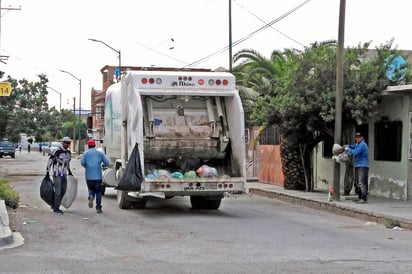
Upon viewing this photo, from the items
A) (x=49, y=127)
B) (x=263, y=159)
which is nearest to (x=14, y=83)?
(x=49, y=127)

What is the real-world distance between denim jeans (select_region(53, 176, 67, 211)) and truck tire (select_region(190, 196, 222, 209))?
122 inches

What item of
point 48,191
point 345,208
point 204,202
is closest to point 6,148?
point 204,202

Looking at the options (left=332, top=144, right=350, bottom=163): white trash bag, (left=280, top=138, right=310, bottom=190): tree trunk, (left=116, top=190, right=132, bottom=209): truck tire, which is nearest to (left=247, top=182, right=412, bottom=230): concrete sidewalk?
(left=280, top=138, right=310, bottom=190): tree trunk

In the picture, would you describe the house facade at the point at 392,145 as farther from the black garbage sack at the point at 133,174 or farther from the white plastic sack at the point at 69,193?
the white plastic sack at the point at 69,193

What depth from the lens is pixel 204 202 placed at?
603 inches

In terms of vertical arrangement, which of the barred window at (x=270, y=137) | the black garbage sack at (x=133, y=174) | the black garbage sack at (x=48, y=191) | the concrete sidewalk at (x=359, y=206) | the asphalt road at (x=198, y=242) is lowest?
the asphalt road at (x=198, y=242)

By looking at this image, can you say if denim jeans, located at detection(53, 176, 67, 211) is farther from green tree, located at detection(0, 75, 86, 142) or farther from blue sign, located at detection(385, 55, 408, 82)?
green tree, located at detection(0, 75, 86, 142)

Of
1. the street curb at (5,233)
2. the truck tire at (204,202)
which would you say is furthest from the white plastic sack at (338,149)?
the street curb at (5,233)

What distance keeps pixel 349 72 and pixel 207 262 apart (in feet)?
32.3

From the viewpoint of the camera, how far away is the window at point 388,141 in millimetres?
16906

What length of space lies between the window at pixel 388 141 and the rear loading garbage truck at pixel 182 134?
5.15 m

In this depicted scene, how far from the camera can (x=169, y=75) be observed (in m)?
13.9

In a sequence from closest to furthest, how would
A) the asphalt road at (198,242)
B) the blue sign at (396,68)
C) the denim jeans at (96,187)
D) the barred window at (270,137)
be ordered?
the asphalt road at (198,242) → the denim jeans at (96,187) → the blue sign at (396,68) → the barred window at (270,137)

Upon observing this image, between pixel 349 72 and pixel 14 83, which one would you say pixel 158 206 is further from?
pixel 14 83
